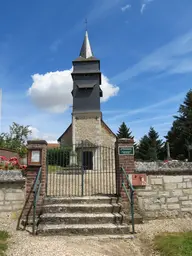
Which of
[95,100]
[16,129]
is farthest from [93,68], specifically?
[16,129]

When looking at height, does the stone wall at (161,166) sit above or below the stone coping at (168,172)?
above

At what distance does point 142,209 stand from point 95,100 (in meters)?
20.8

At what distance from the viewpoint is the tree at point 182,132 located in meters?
34.7

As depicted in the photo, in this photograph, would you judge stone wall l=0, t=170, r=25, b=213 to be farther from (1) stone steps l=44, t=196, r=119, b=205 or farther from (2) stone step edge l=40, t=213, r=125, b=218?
(2) stone step edge l=40, t=213, r=125, b=218

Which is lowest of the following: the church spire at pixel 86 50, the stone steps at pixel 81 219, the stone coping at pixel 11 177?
the stone steps at pixel 81 219

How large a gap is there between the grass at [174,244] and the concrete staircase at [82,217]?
823 mm

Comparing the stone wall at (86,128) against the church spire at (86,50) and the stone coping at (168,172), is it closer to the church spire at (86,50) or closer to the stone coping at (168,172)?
the church spire at (86,50)

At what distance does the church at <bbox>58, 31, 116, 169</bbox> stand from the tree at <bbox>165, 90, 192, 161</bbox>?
14.2 meters

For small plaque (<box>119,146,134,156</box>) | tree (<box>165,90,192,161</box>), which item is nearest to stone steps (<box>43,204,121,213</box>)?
small plaque (<box>119,146,134,156</box>)

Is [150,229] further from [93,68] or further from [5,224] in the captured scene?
[93,68]

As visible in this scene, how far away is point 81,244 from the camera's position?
14.8 feet

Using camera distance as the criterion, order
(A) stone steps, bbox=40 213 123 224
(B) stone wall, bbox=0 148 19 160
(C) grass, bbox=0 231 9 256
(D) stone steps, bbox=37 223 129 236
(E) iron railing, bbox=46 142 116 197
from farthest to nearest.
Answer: (B) stone wall, bbox=0 148 19 160
(E) iron railing, bbox=46 142 116 197
(A) stone steps, bbox=40 213 123 224
(D) stone steps, bbox=37 223 129 236
(C) grass, bbox=0 231 9 256

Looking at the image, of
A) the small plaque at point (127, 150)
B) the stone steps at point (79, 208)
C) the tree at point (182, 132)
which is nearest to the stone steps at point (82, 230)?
the stone steps at point (79, 208)

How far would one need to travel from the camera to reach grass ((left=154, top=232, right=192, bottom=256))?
4086mm
